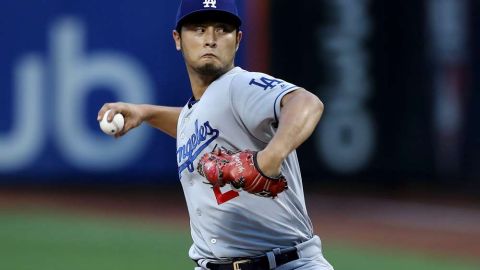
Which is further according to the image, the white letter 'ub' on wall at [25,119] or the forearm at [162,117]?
the white letter 'ub' on wall at [25,119]

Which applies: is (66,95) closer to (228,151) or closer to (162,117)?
(162,117)

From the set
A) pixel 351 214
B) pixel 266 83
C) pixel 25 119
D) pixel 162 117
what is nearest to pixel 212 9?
pixel 266 83

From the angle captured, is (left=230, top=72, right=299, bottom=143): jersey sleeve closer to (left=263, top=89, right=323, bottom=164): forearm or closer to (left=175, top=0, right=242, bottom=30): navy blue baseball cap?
(left=263, top=89, right=323, bottom=164): forearm

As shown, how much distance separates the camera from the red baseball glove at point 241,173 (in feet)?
11.7

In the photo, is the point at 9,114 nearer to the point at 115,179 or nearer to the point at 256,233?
the point at 115,179

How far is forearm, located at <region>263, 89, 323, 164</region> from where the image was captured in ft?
11.6

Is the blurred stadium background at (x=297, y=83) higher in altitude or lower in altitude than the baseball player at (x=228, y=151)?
higher

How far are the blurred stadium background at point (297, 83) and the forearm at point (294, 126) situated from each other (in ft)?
24.7

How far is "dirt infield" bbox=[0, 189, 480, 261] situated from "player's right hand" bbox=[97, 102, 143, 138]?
5.06m

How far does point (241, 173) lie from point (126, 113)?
1463mm

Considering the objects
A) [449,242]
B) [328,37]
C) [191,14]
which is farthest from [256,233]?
[328,37]

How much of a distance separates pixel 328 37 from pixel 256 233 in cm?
785

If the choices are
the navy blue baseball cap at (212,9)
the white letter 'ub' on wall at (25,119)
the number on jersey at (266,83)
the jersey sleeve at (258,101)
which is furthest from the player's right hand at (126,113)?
the white letter 'ub' on wall at (25,119)

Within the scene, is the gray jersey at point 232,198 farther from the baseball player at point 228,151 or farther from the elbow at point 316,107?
the elbow at point 316,107
